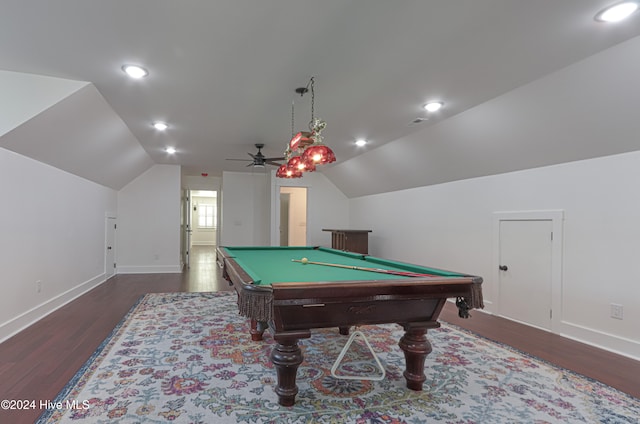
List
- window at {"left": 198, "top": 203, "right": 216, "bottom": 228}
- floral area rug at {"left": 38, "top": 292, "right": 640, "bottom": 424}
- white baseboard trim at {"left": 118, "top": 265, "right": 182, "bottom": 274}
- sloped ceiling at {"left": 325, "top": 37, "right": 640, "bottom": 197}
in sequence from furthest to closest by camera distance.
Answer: window at {"left": 198, "top": 203, "right": 216, "bottom": 228}
white baseboard trim at {"left": 118, "top": 265, "right": 182, "bottom": 274}
sloped ceiling at {"left": 325, "top": 37, "right": 640, "bottom": 197}
floral area rug at {"left": 38, "top": 292, "right": 640, "bottom": 424}

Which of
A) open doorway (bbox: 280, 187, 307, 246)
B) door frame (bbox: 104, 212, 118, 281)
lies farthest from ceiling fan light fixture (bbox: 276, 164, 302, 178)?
open doorway (bbox: 280, 187, 307, 246)

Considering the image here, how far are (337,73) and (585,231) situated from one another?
2.79 meters

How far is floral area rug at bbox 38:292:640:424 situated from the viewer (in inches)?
79.8

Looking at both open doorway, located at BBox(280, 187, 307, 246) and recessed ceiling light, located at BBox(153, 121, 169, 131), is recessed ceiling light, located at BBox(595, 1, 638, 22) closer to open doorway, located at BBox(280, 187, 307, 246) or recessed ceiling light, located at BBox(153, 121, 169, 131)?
recessed ceiling light, located at BBox(153, 121, 169, 131)

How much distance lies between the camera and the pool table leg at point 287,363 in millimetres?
2074

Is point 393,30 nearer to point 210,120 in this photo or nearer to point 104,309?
point 210,120

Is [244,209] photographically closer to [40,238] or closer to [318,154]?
[40,238]

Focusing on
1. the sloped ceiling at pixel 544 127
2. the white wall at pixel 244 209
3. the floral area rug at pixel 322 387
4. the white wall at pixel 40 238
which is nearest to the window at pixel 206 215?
the white wall at pixel 244 209

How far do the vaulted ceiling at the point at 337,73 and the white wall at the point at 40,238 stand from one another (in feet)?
0.94

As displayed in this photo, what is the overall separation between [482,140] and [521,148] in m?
0.42

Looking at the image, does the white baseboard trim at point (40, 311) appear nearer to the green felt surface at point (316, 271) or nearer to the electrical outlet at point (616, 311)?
the green felt surface at point (316, 271)

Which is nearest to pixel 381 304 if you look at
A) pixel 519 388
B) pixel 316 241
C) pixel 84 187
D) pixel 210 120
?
pixel 519 388

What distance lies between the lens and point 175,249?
7.55m

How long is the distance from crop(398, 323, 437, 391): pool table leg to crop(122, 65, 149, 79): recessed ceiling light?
2798 mm
